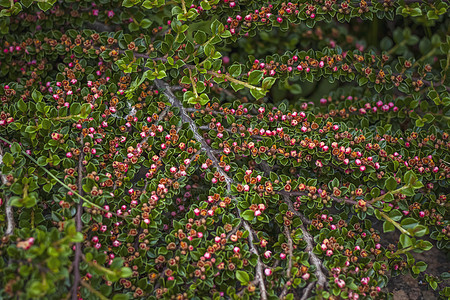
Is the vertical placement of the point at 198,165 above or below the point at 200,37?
below

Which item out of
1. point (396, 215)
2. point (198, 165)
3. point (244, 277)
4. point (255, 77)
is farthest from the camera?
point (198, 165)

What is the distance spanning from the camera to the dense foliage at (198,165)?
1.66 meters

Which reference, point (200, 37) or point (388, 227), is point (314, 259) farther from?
point (200, 37)

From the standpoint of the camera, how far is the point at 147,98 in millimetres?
2094

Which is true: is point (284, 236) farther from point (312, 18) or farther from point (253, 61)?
point (312, 18)

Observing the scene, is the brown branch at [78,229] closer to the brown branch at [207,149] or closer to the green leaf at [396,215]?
the brown branch at [207,149]

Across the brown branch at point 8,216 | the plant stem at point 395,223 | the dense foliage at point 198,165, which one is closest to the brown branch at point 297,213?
the dense foliage at point 198,165

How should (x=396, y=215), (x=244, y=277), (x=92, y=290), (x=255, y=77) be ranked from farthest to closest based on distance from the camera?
(x=255, y=77) < (x=396, y=215) < (x=244, y=277) < (x=92, y=290)

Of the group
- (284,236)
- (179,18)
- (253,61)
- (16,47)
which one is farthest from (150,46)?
(284,236)

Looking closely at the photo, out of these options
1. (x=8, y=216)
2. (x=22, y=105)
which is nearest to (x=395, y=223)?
(x=8, y=216)

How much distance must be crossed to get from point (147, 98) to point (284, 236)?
3.13 ft

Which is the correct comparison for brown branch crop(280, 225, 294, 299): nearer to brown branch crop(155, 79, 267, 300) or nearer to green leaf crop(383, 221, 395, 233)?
brown branch crop(155, 79, 267, 300)

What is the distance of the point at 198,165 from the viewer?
1984mm

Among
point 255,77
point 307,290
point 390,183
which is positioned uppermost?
point 255,77
